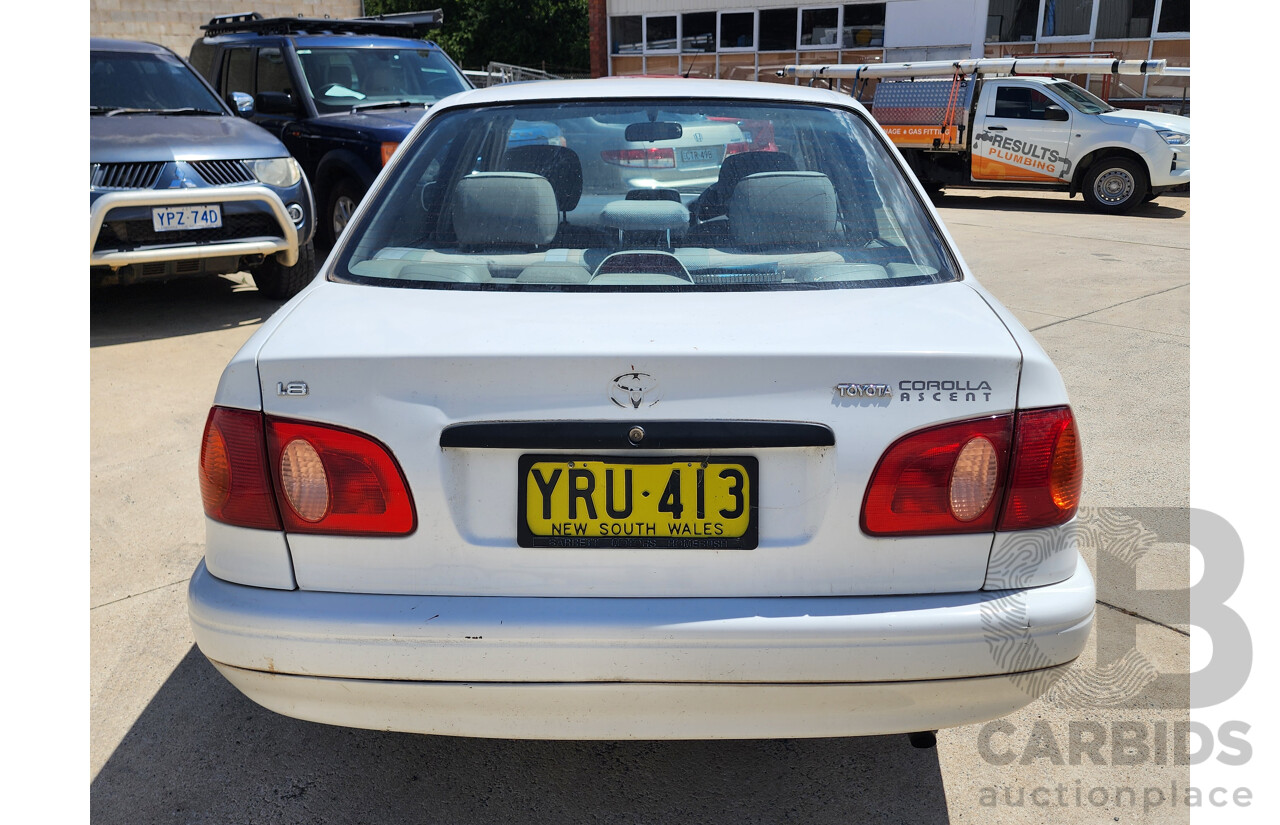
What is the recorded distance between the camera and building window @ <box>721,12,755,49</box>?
84.3 ft

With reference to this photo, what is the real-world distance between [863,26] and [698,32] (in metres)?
4.57

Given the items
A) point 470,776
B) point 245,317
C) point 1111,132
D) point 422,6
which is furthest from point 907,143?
point 422,6

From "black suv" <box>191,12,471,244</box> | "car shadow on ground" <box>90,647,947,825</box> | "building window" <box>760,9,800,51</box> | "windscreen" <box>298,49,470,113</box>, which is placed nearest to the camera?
"car shadow on ground" <box>90,647,947,825</box>

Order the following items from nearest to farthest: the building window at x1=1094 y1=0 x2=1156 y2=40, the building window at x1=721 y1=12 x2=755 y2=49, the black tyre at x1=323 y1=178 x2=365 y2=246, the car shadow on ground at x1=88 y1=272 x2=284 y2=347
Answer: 1. the car shadow on ground at x1=88 y1=272 x2=284 y2=347
2. the black tyre at x1=323 y1=178 x2=365 y2=246
3. the building window at x1=1094 y1=0 x2=1156 y2=40
4. the building window at x1=721 y1=12 x2=755 y2=49

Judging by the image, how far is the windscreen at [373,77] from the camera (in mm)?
8672

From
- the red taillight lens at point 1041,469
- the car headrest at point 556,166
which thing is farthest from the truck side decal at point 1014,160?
the red taillight lens at point 1041,469

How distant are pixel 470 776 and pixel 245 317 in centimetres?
535

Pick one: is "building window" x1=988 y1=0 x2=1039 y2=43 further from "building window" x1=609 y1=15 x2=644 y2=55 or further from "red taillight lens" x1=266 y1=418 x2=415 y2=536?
"red taillight lens" x1=266 y1=418 x2=415 y2=536

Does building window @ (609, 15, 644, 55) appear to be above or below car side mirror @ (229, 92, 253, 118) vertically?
above

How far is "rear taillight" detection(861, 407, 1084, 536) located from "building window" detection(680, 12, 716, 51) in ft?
86.3

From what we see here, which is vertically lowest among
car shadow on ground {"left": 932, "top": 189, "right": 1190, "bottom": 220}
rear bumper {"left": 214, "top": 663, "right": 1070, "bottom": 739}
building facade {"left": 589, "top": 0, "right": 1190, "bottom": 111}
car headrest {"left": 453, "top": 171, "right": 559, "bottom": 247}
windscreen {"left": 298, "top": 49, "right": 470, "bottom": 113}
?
car shadow on ground {"left": 932, "top": 189, "right": 1190, "bottom": 220}

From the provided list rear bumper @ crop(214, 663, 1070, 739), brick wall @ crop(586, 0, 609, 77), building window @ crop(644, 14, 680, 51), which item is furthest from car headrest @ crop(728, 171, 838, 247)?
brick wall @ crop(586, 0, 609, 77)

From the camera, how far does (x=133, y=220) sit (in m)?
6.09

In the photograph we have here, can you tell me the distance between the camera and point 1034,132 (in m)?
13.1
